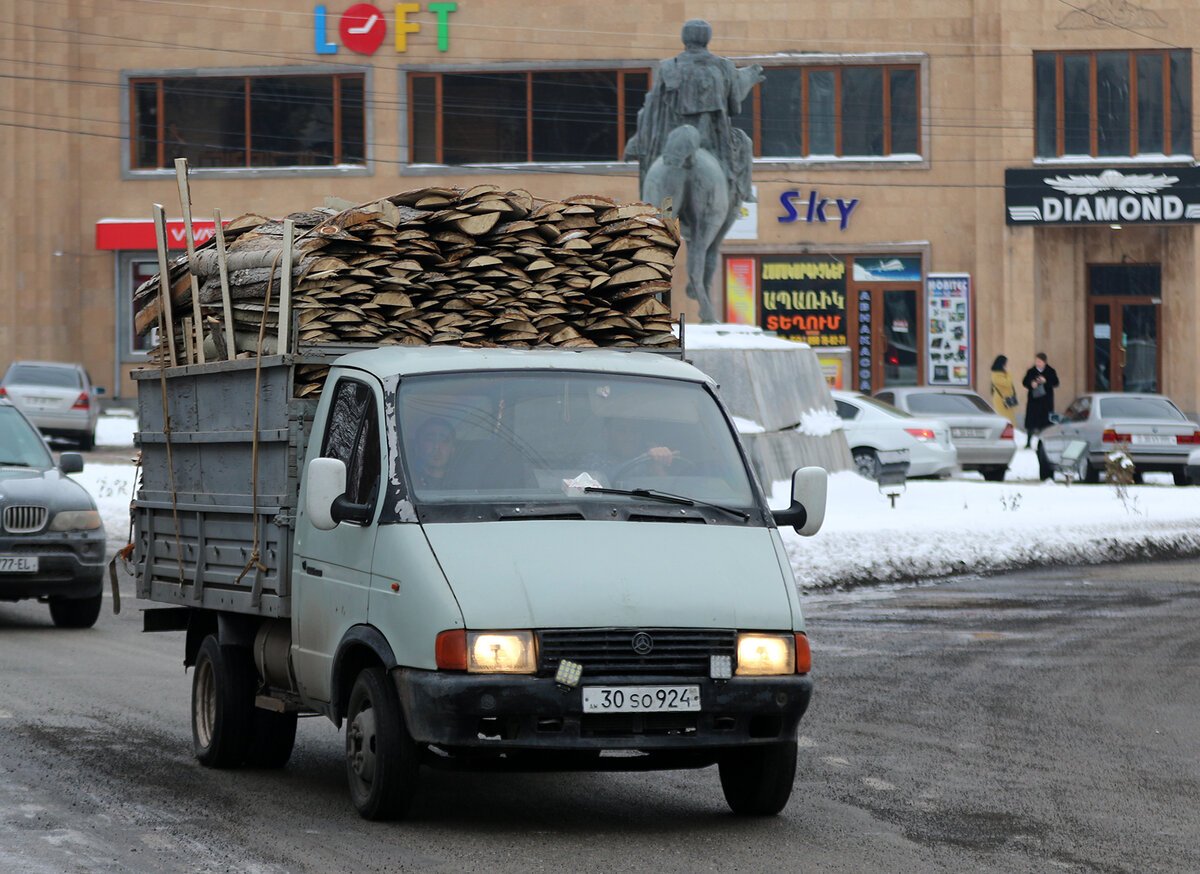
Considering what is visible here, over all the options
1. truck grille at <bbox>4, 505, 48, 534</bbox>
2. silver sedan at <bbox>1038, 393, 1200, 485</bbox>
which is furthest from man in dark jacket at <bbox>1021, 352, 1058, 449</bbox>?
truck grille at <bbox>4, 505, 48, 534</bbox>

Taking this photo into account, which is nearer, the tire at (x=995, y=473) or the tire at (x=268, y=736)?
the tire at (x=268, y=736)

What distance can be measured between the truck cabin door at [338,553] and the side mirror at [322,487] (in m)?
0.16

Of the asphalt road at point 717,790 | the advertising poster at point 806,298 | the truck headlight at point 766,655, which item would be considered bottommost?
the asphalt road at point 717,790

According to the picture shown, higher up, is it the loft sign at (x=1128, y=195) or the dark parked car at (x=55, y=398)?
the loft sign at (x=1128, y=195)

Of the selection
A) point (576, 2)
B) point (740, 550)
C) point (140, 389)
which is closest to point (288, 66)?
point (576, 2)

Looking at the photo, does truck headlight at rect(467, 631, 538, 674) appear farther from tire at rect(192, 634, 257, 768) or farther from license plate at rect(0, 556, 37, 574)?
license plate at rect(0, 556, 37, 574)

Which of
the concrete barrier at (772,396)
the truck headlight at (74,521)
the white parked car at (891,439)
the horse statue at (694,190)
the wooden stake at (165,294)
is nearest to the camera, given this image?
the wooden stake at (165,294)

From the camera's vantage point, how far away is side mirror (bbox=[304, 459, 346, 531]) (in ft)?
23.6

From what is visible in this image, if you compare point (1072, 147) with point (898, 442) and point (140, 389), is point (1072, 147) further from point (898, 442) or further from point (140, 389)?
point (140, 389)

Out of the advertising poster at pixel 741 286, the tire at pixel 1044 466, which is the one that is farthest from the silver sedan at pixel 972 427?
the advertising poster at pixel 741 286

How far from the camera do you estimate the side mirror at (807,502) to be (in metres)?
7.66

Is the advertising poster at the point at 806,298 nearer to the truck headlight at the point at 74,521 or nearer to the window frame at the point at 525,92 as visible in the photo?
the window frame at the point at 525,92

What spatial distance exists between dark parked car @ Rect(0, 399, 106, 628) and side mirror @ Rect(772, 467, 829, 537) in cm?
768

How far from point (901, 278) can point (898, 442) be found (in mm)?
16850
